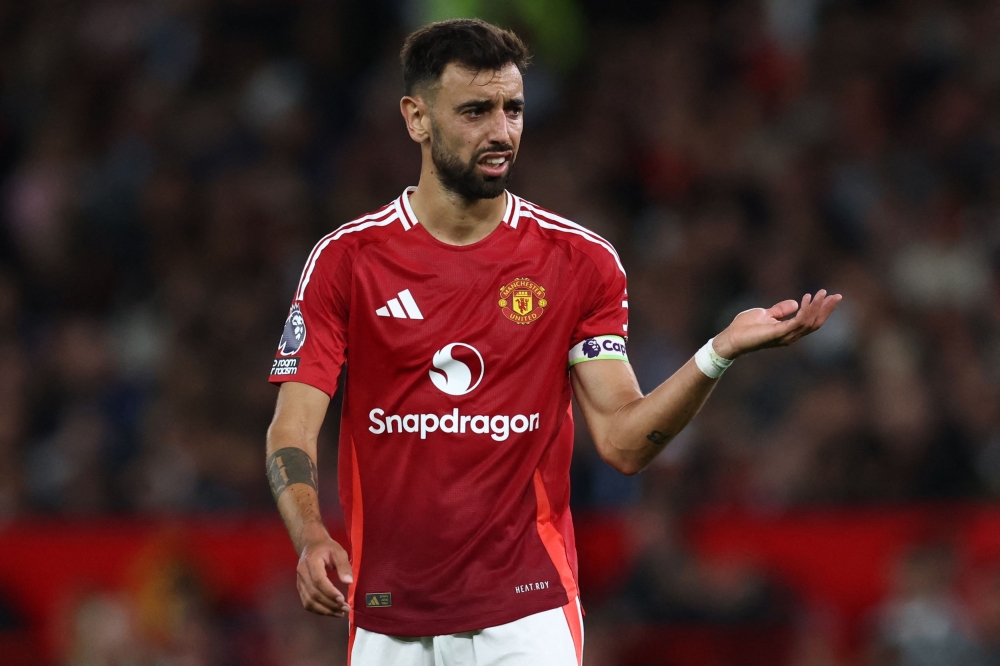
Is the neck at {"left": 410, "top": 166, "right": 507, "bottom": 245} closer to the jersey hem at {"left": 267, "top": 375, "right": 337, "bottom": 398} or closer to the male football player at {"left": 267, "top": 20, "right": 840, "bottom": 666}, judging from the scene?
the male football player at {"left": 267, "top": 20, "right": 840, "bottom": 666}

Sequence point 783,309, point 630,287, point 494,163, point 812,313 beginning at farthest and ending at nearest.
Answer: point 630,287 < point 494,163 < point 783,309 < point 812,313

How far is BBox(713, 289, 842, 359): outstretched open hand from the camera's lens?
3.96m

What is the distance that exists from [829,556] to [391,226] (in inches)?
170

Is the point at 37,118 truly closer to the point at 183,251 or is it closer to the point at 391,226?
the point at 183,251

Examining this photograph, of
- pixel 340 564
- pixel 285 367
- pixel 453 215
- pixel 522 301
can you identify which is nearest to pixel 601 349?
pixel 522 301

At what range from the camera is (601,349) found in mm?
4555

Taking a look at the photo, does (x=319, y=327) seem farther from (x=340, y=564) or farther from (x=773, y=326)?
(x=773, y=326)

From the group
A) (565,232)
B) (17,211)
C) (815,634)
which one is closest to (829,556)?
(815,634)

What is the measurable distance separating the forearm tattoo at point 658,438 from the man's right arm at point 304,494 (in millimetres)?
981

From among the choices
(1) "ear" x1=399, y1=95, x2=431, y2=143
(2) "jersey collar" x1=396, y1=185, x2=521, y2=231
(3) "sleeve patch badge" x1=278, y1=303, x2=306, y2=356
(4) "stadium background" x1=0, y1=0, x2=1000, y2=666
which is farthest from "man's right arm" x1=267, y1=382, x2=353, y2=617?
(4) "stadium background" x1=0, y1=0, x2=1000, y2=666

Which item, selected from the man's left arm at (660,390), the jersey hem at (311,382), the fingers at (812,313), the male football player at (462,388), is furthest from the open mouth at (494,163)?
the fingers at (812,313)

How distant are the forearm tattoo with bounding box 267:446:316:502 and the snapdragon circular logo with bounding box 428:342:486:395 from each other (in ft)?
1.51

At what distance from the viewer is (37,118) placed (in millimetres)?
12594

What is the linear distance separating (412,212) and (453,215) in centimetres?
14
